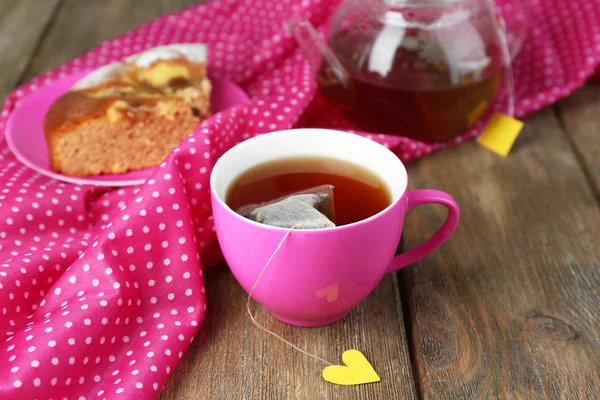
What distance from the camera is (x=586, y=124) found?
111 centimetres

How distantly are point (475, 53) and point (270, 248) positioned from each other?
0.52m

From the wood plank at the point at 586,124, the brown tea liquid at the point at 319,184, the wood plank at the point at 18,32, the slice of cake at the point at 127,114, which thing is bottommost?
the wood plank at the point at 586,124

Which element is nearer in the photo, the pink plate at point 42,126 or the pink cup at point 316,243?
the pink cup at point 316,243

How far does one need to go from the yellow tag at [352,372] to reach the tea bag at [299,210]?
0.14 meters

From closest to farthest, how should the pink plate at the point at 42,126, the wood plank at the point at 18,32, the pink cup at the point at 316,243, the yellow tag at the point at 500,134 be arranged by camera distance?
the pink cup at the point at 316,243 < the pink plate at the point at 42,126 < the yellow tag at the point at 500,134 < the wood plank at the point at 18,32

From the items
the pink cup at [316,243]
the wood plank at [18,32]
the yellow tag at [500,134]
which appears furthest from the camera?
Answer: the wood plank at [18,32]

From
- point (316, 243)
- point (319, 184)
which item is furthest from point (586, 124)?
point (316, 243)

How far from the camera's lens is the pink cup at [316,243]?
60 centimetres

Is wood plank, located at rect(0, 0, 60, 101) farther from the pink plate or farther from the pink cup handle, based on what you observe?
the pink cup handle

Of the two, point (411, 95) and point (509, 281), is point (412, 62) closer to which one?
point (411, 95)

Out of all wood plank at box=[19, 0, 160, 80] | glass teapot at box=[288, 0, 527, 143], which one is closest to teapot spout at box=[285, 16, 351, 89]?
glass teapot at box=[288, 0, 527, 143]

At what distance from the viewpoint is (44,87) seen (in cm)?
110

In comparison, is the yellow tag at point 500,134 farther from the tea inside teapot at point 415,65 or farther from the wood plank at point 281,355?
the wood plank at point 281,355

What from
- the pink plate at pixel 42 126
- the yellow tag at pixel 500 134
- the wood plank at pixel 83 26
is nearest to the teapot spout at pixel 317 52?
the pink plate at pixel 42 126
